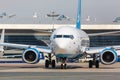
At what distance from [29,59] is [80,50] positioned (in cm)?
459

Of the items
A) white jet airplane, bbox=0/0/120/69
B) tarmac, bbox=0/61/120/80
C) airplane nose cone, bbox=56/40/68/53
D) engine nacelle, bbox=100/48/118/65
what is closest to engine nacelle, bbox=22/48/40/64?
white jet airplane, bbox=0/0/120/69

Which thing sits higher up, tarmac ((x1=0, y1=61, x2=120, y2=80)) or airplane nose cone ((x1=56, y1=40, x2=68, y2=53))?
airplane nose cone ((x1=56, y1=40, x2=68, y2=53))

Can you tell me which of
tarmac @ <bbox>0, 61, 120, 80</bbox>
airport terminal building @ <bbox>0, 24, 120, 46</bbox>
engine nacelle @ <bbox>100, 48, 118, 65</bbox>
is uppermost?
airport terminal building @ <bbox>0, 24, 120, 46</bbox>

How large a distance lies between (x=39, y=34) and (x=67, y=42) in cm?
6722

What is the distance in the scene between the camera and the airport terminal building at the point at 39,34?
4082 inches

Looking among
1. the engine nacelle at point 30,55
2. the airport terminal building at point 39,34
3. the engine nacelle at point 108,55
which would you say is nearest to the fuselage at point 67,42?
the engine nacelle at point 30,55

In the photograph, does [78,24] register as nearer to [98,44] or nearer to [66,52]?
[66,52]

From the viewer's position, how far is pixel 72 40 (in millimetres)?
39250

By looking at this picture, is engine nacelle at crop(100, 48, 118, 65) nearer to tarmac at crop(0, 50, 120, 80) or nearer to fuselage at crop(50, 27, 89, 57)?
tarmac at crop(0, 50, 120, 80)

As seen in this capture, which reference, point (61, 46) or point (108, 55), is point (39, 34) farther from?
point (61, 46)

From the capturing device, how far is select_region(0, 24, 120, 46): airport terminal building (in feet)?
340

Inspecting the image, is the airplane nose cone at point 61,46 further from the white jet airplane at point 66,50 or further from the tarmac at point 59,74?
the tarmac at point 59,74

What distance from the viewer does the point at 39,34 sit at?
346 feet

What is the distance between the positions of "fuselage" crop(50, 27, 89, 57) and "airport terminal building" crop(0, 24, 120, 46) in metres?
62.5
